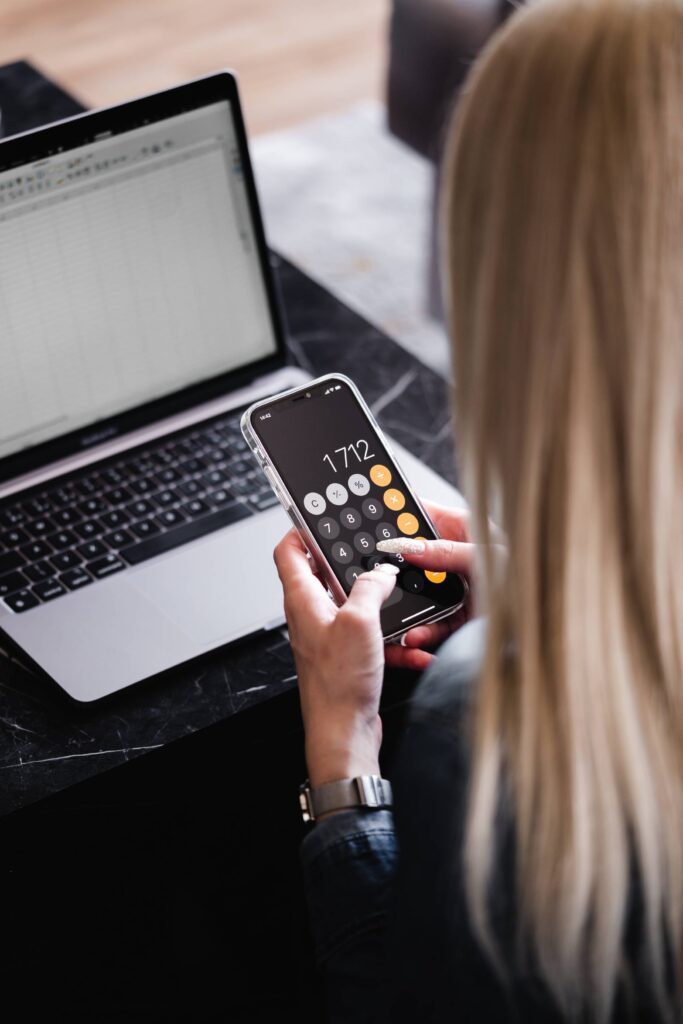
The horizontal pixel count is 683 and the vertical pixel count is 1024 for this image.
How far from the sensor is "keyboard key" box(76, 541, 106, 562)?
99 cm

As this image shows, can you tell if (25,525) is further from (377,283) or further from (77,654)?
(377,283)

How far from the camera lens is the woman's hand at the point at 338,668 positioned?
792 millimetres

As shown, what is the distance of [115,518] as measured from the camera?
1.02 m

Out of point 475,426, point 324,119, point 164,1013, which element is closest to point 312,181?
point 324,119

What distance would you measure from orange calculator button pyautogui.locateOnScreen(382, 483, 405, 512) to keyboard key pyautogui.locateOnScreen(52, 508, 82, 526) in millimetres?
269

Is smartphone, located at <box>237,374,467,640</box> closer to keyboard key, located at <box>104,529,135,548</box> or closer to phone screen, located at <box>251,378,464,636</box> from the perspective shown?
phone screen, located at <box>251,378,464,636</box>

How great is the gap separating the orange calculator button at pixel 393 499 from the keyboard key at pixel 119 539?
22 cm

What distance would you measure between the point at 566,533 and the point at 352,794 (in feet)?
0.95

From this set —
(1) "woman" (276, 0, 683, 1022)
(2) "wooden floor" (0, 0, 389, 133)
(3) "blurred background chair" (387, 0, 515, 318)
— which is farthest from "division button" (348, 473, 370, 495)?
(2) "wooden floor" (0, 0, 389, 133)

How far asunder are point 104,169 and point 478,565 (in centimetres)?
56

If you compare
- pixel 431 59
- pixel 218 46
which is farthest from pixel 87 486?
pixel 218 46

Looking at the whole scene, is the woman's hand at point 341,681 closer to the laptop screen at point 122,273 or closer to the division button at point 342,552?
the division button at point 342,552

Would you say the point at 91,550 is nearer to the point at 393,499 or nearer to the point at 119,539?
the point at 119,539

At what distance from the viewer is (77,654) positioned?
0.91 m
